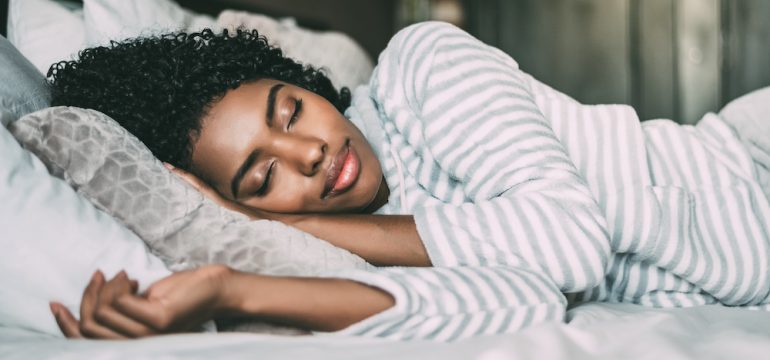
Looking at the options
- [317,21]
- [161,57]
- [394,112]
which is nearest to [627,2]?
[317,21]

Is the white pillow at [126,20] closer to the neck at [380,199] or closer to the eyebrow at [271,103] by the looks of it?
the eyebrow at [271,103]

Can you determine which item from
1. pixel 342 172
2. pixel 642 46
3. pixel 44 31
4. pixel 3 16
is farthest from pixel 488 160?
pixel 642 46

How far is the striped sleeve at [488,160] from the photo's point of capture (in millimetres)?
823

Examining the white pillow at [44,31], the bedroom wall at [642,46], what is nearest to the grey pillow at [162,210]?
the white pillow at [44,31]

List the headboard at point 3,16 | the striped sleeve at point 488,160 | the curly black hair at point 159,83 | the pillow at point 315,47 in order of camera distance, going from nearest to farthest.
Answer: the striped sleeve at point 488,160, the curly black hair at point 159,83, the headboard at point 3,16, the pillow at point 315,47

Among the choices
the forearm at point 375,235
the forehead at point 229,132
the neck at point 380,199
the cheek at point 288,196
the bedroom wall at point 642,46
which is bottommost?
the bedroom wall at point 642,46

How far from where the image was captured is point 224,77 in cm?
107

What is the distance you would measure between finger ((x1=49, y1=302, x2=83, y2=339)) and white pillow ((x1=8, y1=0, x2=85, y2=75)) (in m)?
0.67

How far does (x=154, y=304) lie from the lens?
0.62m

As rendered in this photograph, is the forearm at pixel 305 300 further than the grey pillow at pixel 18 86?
No

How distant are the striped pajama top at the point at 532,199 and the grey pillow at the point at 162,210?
12cm

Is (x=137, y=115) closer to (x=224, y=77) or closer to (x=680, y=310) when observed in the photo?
(x=224, y=77)

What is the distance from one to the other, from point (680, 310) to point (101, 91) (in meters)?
0.97

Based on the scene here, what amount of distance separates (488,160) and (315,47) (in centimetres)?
79
